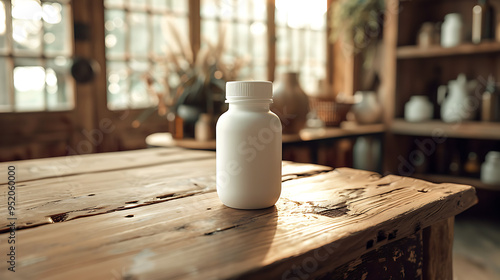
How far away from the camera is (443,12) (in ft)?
10.5

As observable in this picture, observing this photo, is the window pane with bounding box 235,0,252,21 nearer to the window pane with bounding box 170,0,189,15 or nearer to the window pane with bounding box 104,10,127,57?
the window pane with bounding box 170,0,189,15

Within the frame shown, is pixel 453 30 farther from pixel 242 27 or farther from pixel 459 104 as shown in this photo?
pixel 242 27

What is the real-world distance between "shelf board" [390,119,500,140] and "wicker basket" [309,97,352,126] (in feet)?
1.23

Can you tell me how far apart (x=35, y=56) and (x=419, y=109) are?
2.52m

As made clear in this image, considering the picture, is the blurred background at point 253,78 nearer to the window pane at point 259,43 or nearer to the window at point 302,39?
the window pane at point 259,43

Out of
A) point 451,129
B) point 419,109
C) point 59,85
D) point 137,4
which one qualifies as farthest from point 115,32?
point 451,129

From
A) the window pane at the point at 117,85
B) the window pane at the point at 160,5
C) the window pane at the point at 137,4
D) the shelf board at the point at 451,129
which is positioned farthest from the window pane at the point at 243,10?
the shelf board at the point at 451,129

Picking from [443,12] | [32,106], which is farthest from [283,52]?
[32,106]

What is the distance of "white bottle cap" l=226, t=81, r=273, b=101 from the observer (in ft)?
2.20

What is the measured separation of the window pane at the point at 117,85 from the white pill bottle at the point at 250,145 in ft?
8.03

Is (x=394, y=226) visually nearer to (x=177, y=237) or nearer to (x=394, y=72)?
(x=177, y=237)

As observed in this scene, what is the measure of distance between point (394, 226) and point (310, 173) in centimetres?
37

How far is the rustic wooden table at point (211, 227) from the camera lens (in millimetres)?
491

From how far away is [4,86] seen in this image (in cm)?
257
